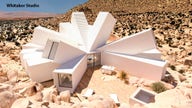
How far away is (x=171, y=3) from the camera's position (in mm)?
66625

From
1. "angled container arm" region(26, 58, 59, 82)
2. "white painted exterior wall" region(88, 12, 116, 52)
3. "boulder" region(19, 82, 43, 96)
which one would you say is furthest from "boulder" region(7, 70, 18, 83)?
"white painted exterior wall" region(88, 12, 116, 52)

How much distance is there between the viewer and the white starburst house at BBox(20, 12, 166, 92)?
52.2 ft

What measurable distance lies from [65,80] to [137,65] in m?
6.14

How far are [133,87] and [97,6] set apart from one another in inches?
2647

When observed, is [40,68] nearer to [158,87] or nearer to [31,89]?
[31,89]

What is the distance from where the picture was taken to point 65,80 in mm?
15664

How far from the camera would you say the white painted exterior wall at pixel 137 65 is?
16094 millimetres

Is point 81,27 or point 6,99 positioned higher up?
point 81,27

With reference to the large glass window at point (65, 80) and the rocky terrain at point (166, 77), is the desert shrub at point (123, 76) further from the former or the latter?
the large glass window at point (65, 80)

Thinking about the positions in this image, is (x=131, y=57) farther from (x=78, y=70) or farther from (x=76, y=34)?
(x=76, y=34)

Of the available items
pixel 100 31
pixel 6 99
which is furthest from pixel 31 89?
pixel 100 31

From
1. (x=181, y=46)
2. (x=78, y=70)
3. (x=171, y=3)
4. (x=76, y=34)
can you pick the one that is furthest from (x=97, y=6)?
(x=78, y=70)

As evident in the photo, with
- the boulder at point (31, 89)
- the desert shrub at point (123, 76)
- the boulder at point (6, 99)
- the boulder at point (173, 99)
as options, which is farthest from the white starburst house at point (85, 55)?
the boulder at point (173, 99)

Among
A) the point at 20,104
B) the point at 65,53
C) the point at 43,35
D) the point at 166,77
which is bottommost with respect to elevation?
the point at 166,77
